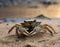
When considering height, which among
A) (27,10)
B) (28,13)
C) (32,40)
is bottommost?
(27,10)

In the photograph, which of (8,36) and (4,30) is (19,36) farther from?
(4,30)

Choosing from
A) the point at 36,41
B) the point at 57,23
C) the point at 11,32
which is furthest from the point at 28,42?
the point at 57,23

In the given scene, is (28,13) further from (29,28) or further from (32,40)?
(32,40)

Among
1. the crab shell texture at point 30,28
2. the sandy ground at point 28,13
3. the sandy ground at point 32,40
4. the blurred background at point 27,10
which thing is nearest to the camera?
the sandy ground at point 32,40

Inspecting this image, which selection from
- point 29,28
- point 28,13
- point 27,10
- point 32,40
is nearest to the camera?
point 32,40

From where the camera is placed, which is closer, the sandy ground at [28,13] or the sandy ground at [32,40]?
the sandy ground at [32,40]

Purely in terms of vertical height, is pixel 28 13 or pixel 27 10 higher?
pixel 28 13

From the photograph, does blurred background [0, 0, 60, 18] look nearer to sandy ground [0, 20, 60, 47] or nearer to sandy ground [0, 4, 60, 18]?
sandy ground [0, 4, 60, 18]

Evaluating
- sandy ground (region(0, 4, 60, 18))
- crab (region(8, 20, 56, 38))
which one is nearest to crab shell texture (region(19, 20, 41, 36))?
crab (region(8, 20, 56, 38))

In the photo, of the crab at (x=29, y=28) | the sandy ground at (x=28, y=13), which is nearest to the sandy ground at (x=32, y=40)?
the crab at (x=29, y=28)

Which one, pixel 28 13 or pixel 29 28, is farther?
pixel 28 13

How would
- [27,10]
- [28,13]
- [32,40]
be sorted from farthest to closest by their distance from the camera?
[27,10] < [28,13] < [32,40]

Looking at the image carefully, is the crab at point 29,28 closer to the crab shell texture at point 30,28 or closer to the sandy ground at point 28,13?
the crab shell texture at point 30,28

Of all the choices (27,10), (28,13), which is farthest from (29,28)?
(27,10)
